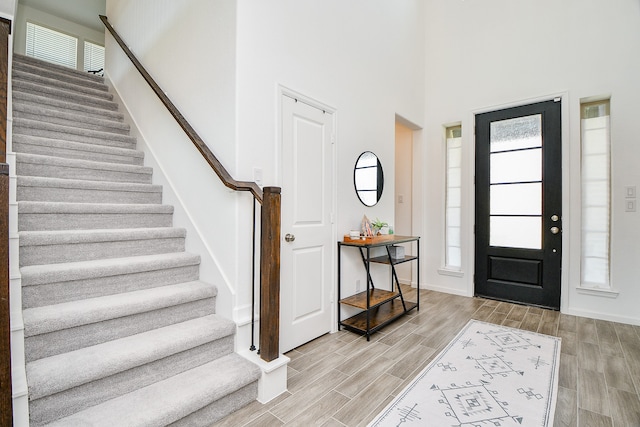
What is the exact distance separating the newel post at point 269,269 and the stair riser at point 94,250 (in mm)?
1080

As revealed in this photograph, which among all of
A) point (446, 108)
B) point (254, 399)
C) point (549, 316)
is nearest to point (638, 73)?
point (446, 108)

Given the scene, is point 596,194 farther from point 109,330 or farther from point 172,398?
point 109,330

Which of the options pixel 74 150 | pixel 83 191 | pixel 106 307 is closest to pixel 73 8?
pixel 74 150

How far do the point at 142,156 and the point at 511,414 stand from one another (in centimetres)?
368

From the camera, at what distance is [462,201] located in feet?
13.8

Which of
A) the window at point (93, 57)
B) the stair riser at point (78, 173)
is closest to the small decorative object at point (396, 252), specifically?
the stair riser at point (78, 173)

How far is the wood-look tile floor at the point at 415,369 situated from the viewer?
5.73 ft

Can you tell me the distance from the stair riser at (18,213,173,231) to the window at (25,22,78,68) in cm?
573

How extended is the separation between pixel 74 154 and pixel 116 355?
213 cm

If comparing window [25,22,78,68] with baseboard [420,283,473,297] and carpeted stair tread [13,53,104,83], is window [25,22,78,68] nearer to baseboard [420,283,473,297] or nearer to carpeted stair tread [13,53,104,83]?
carpeted stair tread [13,53,104,83]

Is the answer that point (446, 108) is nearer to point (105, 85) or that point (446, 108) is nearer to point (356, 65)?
point (356, 65)

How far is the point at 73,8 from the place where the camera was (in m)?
5.83

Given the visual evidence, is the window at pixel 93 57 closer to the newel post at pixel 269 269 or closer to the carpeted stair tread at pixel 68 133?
the carpeted stair tread at pixel 68 133

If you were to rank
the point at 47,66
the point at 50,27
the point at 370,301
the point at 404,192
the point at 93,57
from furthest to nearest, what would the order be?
the point at 93,57 → the point at 50,27 → the point at 404,192 → the point at 47,66 → the point at 370,301
